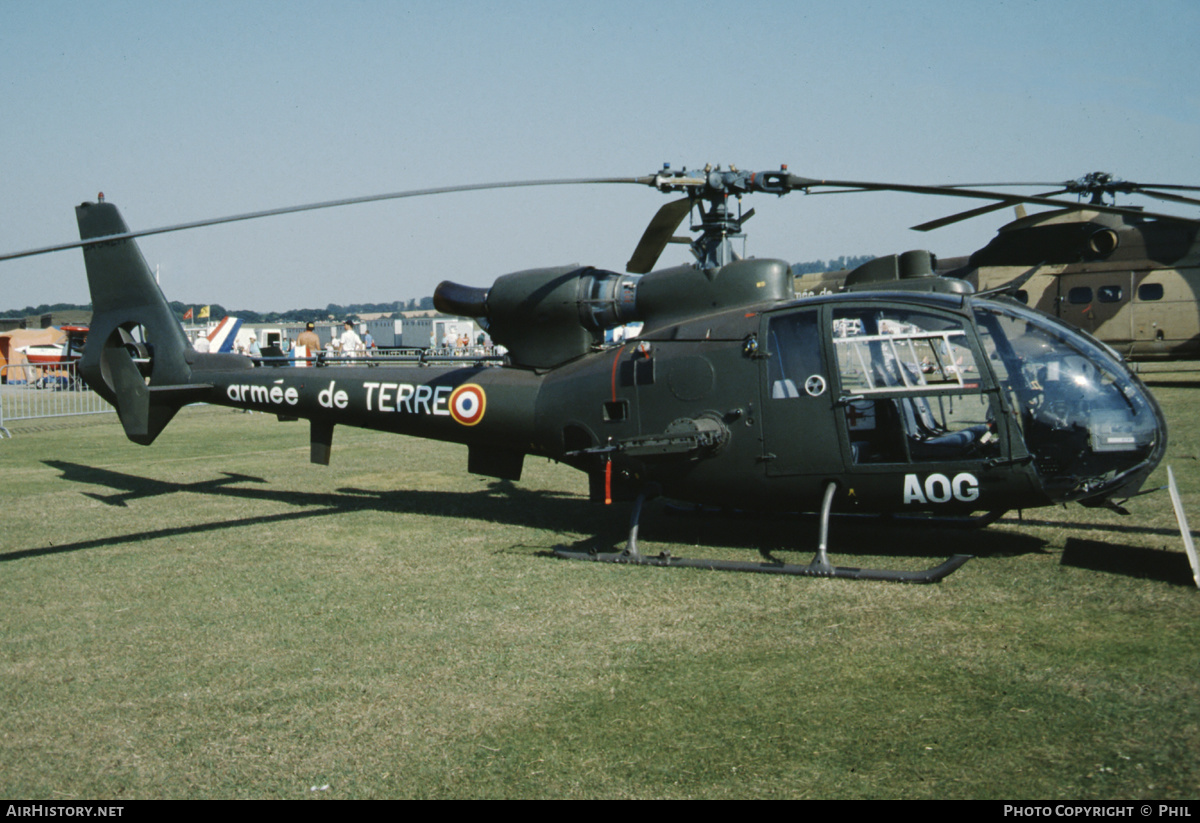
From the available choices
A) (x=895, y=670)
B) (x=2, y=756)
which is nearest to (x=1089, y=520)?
(x=895, y=670)

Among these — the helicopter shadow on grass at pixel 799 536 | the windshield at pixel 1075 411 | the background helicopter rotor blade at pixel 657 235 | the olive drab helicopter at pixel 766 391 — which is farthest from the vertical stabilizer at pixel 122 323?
Result: the windshield at pixel 1075 411

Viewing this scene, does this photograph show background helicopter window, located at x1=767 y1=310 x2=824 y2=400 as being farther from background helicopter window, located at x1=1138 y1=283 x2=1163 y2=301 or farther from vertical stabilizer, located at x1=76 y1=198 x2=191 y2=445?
background helicopter window, located at x1=1138 y1=283 x2=1163 y2=301

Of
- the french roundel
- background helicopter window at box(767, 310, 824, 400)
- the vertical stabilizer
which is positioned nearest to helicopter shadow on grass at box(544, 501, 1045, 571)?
background helicopter window at box(767, 310, 824, 400)

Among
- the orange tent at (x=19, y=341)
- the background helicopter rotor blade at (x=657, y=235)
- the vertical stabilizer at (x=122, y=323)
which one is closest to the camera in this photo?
the background helicopter rotor blade at (x=657, y=235)

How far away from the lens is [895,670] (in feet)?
16.5

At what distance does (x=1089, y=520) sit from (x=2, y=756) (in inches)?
332

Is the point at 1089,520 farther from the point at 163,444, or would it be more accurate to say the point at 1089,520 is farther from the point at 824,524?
the point at 163,444

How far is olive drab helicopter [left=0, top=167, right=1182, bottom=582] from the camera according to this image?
263 inches

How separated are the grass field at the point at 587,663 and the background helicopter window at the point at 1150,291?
17137mm

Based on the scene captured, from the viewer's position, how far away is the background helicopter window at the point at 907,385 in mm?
6762

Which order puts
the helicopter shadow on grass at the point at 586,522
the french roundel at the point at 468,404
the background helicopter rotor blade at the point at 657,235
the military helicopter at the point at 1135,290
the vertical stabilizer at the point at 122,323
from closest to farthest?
the background helicopter rotor blade at the point at 657,235, the helicopter shadow on grass at the point at 586,522, the french roundel at the point at 468,404, the vertical stabilizer at the point at 122,323, the military helicopter at the point at 1135,290

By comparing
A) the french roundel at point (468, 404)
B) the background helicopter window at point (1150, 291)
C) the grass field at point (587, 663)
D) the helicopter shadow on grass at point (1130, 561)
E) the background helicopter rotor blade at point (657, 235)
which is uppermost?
the background helicopter window at point (1150, 291)

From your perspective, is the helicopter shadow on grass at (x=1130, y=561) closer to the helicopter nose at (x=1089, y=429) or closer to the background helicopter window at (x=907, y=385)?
the helicopter nose at (x=1089, y=429)

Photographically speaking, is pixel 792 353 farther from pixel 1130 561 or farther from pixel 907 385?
pixel 1130 561
